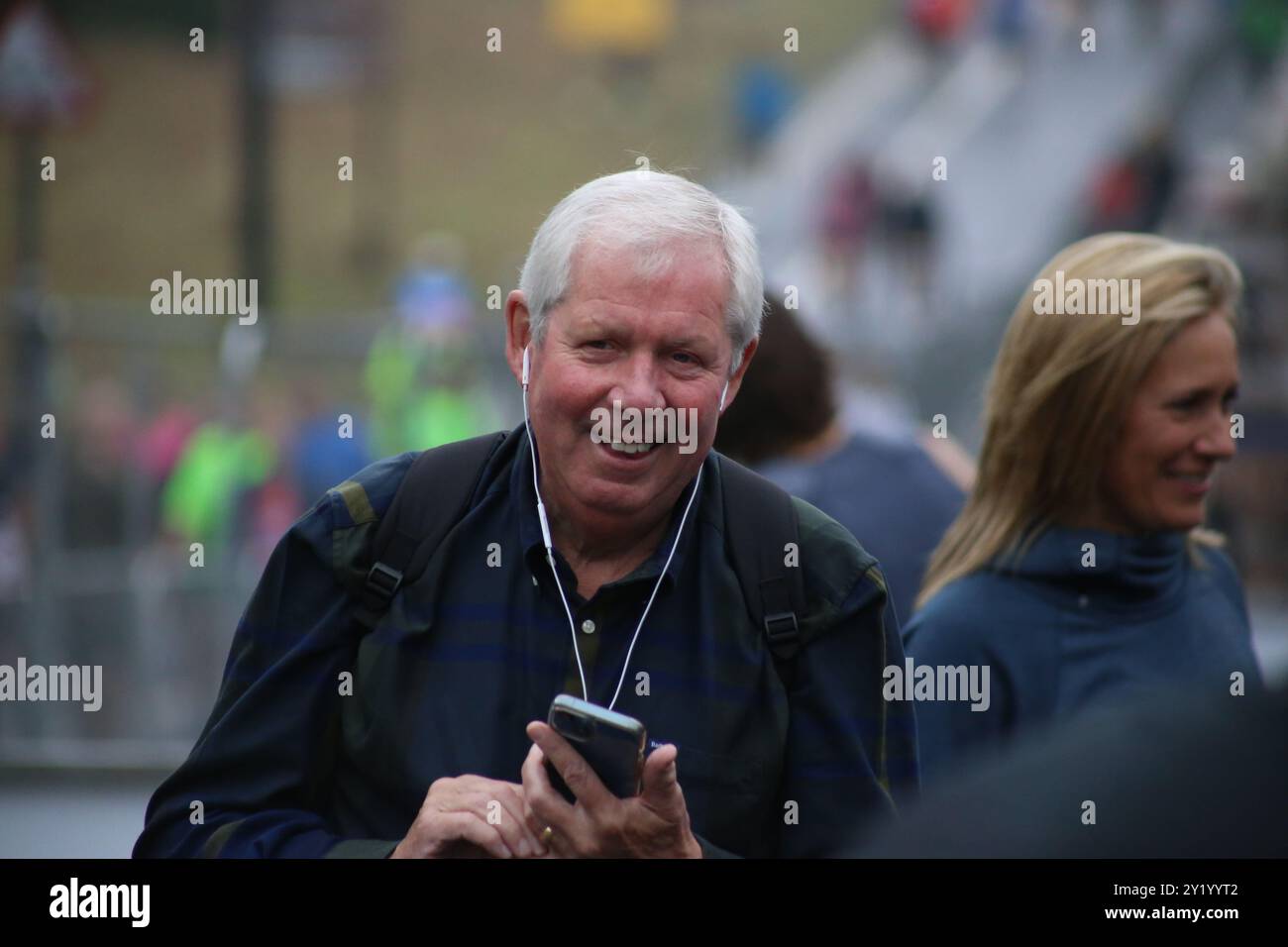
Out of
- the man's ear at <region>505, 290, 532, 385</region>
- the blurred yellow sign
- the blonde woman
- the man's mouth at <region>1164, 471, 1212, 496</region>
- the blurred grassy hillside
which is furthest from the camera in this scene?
the blurred grassy hillside

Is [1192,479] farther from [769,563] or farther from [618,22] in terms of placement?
[618,22]

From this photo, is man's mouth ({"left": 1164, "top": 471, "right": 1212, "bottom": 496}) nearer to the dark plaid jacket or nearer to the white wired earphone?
the dark plaid jacket

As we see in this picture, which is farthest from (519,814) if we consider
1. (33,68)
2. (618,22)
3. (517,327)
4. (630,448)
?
(618,22)

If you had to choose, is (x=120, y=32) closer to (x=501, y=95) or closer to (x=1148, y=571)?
(x=501, y=95)

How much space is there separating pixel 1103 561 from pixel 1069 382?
0.34 metres

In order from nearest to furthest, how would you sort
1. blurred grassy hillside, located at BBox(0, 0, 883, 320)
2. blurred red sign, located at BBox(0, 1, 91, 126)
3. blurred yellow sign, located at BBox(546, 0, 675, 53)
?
1. blurred red sign, located at BBox(0, 1, 91, 126)
2. blurred yellow sign, located at BBox(546, 0, 675, 53)
3. blurred grassy hillside, located at BBox(0, 0, 883, 320)

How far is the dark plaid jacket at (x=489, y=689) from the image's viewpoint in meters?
2.34

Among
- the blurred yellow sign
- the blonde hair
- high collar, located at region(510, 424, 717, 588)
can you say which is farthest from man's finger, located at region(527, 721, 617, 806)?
the blurred yellow sign

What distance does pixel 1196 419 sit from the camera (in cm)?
324

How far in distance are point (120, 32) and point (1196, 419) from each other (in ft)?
77.8

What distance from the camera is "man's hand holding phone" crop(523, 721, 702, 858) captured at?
85.4 inches

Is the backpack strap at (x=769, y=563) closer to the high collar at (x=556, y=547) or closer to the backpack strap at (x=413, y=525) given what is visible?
the high collar at (x=556, y=547)

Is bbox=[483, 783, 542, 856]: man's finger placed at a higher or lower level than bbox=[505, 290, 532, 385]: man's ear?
lower
